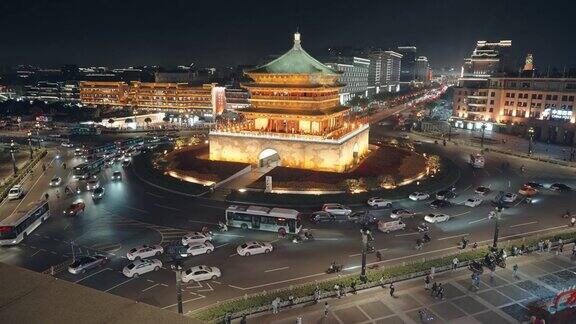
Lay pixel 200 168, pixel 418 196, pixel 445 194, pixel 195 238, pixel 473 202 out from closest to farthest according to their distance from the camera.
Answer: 1. pixel 195 238
2. pixel 473 202
3. pixel 418 196
4. pixel 445 194
5. pixel 200 168

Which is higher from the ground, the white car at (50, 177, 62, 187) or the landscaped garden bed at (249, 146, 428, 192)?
the landscaped garden bed at (249, 146, 428, 192)

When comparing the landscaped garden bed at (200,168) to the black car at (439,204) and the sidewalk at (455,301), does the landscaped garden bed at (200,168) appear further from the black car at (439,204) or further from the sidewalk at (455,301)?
the sidewalk at (455,301)

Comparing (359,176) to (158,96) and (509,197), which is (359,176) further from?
(158,96)

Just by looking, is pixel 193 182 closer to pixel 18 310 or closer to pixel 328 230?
pixel 328 230

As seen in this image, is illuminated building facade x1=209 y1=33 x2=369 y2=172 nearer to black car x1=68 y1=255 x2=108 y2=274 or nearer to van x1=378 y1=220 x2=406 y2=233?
van x1=378 y1=220 x2=406 y2=233

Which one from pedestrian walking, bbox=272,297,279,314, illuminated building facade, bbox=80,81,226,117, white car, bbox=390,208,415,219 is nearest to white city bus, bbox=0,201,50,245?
pedestrian walking, bbox=272,297,279,314

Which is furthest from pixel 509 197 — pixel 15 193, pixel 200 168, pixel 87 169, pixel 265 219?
pixel 15 193
